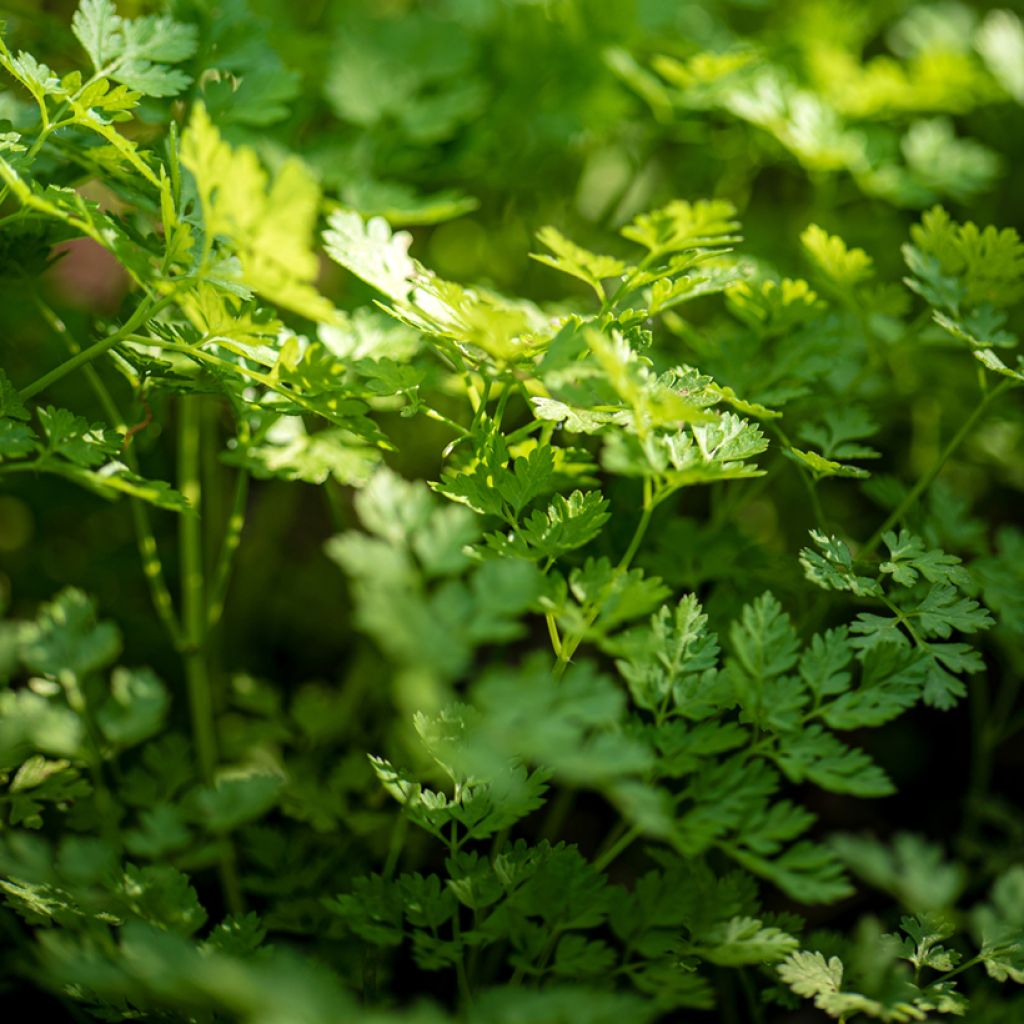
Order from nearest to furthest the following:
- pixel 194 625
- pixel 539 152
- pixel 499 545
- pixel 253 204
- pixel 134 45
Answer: pixel 253 204, pixel 499 545, pixel 134 45, pixel 194 625, pixel 539 152

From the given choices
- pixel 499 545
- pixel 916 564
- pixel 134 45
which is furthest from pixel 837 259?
pixel 134 45

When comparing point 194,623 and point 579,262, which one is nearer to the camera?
point 579,262

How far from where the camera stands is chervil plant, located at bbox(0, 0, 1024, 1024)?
659 mm

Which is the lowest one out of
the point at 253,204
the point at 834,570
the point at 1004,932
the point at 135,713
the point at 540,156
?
the point at 1004,932

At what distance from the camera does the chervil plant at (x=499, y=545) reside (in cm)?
66

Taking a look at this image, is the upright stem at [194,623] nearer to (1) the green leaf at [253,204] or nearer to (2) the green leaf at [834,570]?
(1) the green leaf at [253,204]

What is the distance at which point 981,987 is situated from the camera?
0.87 metres

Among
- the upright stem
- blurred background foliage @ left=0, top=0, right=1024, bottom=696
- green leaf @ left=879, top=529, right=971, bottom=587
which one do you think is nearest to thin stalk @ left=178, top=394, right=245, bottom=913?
the upright stem

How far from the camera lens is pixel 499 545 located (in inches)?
28.6

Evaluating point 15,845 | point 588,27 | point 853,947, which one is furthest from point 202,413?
point 853,947

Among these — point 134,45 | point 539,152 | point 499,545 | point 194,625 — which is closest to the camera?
point 499,545

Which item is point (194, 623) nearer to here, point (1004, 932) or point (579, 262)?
point (579, 262)

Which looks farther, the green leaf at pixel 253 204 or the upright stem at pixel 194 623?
the upright stem at pixel 194 623

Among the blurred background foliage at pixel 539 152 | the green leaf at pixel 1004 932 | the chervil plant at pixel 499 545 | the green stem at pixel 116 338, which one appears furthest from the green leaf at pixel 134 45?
the green leaf at pixel 1004 932
